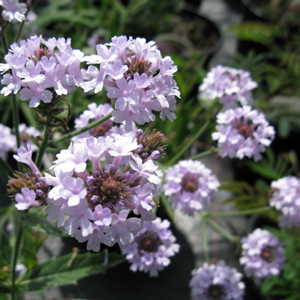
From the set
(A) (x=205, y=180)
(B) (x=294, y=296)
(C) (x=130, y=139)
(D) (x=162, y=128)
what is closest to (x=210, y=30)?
(D) (x=162, y=128)

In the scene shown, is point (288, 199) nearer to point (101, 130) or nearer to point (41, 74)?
point (101, 130)

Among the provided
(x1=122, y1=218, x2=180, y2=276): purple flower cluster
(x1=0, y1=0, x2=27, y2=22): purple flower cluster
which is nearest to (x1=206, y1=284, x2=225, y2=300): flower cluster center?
(x1=122, y1=218, x2=180, y2=276): purple flower cluster

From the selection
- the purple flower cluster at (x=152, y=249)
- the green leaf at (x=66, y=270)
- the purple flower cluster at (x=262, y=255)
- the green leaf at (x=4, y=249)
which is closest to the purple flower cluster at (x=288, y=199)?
the purple flower cluster at (x=262, y=255)

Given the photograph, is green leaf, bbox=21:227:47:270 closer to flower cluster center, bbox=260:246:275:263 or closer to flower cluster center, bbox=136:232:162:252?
flower cluster center, bbox=136:232:162:252

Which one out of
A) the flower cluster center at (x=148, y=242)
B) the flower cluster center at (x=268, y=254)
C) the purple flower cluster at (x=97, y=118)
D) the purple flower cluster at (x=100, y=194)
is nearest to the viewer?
the purple flower cluster at (x=100, y=194)

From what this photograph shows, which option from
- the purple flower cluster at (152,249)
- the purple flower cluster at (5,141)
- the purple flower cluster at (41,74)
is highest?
the purple flower cluster at (41,74)

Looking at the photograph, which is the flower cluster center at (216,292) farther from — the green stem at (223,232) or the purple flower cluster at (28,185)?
the purple flower cluster at (28,185)

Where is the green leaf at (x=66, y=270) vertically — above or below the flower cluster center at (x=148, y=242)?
below
